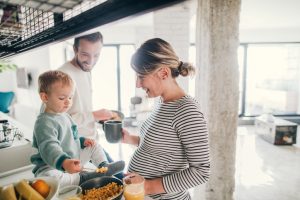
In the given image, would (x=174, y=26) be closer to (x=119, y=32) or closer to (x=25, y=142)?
(x=25, y=142)

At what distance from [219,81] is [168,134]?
1191 mm

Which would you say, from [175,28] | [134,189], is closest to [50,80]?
[134,189]

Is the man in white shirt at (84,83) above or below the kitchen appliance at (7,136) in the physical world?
above

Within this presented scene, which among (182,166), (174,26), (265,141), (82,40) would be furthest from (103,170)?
(265,141)

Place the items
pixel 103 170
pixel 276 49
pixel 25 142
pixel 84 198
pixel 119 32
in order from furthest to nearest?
pixel 276 49, pixel 119 32, pixel 25 142, pixel 103 170, pixel 84 198

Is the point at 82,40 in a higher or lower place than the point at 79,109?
higher

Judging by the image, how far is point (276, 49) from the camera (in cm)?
806

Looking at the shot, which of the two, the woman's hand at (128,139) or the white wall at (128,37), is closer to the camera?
the woman's hand at (128,139)

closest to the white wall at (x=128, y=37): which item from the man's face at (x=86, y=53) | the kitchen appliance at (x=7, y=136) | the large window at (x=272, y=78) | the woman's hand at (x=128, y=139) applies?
the large window at (x=272, y=78)

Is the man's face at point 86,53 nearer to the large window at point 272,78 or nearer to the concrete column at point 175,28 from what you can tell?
the concrete column at point 175,28

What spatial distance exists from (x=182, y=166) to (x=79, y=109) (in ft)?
2.92

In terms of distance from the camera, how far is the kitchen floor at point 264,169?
11.7 ft

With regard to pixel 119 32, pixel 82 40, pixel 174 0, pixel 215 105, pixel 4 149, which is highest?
pixel 119 32

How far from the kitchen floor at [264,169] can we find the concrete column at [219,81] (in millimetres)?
1437
